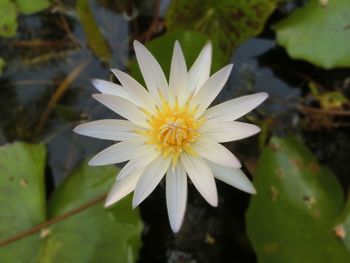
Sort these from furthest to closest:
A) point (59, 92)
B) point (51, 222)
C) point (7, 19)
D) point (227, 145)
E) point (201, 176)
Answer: point (59, 92) < point (7, 19) < point (51, 222) < point (227, 145) < point (201, 176)

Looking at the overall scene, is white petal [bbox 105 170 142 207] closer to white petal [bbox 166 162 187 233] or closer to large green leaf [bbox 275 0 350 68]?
white petal [bbox 166 162 187 233]

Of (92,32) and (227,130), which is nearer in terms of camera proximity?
(227,130)

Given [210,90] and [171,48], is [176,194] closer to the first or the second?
[210,90]

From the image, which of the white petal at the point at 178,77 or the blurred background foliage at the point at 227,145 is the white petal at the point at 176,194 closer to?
the white petal at the point at 178,77

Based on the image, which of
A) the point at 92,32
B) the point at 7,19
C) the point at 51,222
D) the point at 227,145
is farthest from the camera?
the point at 7,19

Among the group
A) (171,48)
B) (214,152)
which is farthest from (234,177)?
(171,48)

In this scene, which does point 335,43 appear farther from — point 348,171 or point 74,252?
point 74,252
